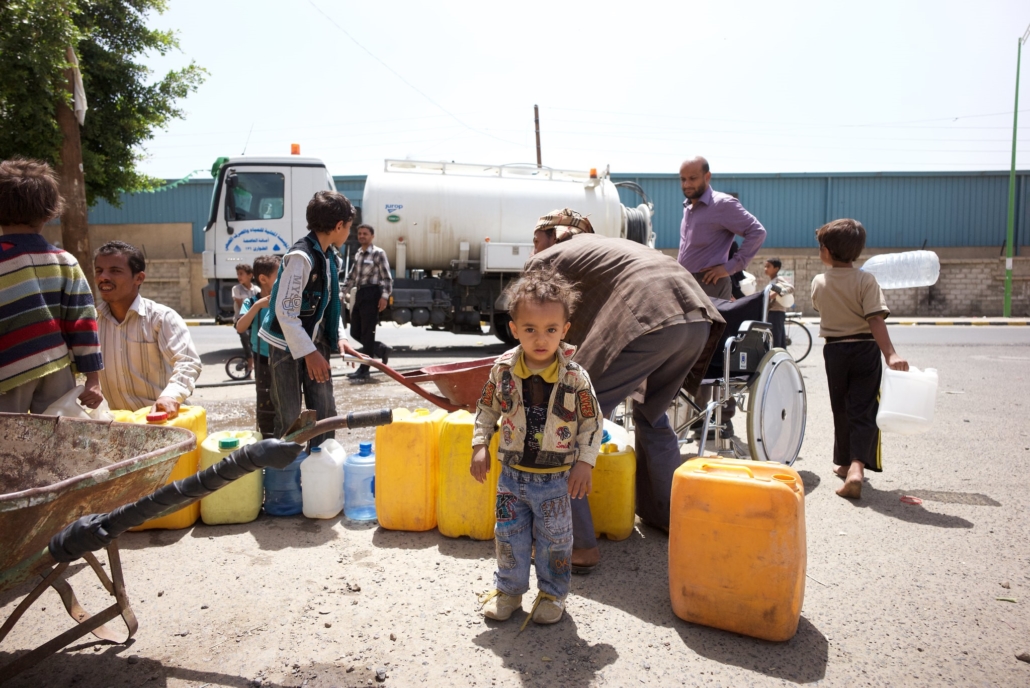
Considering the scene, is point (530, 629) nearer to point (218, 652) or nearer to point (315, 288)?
point (218, 652)

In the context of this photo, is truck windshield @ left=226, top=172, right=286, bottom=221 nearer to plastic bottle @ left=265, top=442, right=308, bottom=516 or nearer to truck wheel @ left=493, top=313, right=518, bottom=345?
truck wheel @ left=493, top=313, right=518, bottom=345

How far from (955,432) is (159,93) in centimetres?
1419

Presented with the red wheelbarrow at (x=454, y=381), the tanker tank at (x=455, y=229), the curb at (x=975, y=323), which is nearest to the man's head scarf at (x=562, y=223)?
the red wheelbarrow at (x=454, y=381)

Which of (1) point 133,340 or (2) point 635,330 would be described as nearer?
(2) point 635,330

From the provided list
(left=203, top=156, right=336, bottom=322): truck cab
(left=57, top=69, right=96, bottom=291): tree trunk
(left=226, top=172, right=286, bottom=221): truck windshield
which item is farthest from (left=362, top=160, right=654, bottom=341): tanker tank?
(left=57, top=69, right=96, bottom=291): tree trunk

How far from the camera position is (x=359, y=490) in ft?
12.8

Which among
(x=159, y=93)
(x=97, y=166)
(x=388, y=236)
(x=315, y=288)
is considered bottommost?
(x=315, y=288)

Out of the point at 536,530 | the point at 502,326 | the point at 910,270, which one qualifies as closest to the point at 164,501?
the point at 536,530

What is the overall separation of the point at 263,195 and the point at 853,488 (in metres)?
9.82

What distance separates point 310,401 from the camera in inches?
159

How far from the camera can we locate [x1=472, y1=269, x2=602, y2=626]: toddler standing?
106 inches

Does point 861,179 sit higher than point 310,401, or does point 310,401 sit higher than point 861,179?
point 861,179

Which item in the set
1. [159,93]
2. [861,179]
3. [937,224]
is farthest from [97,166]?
[937,224]

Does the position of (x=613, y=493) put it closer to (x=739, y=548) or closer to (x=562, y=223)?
(x=739, y=548)
